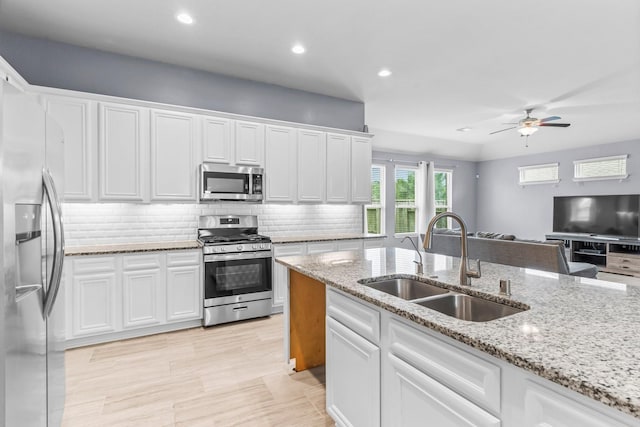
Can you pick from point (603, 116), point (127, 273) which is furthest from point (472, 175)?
point (127, 273)

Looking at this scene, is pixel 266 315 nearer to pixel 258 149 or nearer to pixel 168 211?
pixel 168 211

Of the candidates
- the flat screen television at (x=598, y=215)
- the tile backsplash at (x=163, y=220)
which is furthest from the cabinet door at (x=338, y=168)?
the flat screen television at (x=598, y=215)

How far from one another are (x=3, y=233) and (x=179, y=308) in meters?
2.68

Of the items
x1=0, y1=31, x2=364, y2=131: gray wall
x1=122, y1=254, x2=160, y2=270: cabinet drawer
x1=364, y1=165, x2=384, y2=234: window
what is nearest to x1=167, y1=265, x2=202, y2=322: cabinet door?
x1=122, y1=254, x2=160, y2=270: cabinet drawer

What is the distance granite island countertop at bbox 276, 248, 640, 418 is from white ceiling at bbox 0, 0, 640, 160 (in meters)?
2.32

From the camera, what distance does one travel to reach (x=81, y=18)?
2949 millimetres

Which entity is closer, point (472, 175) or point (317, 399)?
point (317, 399)

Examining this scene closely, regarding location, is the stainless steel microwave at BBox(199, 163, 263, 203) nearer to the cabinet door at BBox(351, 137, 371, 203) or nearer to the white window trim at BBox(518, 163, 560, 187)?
the cabinet door at BBox(351, 137, 371, 203)

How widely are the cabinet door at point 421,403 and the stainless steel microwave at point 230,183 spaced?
3.02 metres

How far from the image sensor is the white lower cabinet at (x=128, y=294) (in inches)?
121

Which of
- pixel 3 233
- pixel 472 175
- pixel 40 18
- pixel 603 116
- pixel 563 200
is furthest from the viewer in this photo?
pixel 472 175

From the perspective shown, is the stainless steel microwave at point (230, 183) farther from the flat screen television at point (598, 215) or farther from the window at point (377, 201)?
the flat screen television at point (598, 215)

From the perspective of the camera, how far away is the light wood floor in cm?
208

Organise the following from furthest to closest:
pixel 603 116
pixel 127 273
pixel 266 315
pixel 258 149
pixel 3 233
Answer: pixel 603 116 < pixel 258 149 < pixel 266 315 < pixel 127 273 < pixel 3 233
